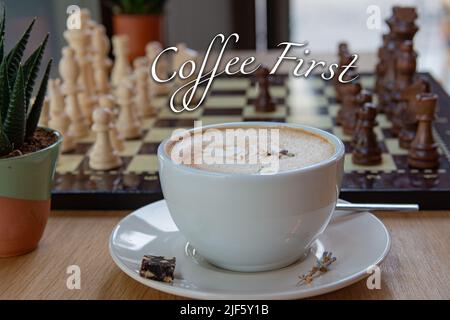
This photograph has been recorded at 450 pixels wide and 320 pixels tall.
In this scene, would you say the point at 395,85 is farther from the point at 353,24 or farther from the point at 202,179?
the point at 353,24

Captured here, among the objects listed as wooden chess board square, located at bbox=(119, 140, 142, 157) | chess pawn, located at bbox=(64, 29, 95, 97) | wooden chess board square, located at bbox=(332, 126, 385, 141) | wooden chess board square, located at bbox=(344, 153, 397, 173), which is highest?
chess pawn, located at bbox=(64, 29, 95, 97)

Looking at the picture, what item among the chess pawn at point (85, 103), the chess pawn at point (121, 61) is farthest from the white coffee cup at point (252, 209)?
the chess pawn at point (121, 61)

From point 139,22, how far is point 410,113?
1261 millimetres

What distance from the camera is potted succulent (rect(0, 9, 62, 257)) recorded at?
0.81 metres

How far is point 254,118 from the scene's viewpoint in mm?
1482

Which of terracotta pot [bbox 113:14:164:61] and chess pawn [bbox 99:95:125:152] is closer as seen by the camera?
chess pawn [bbox 99:95:125:152]

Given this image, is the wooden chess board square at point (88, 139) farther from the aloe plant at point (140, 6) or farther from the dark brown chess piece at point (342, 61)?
the aloe plant at point (140, 6)

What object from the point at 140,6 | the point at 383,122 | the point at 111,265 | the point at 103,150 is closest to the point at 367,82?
the point at 383,122

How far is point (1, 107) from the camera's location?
85 centimetres

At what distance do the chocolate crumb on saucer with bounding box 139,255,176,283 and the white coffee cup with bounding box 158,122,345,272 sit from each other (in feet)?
0.15

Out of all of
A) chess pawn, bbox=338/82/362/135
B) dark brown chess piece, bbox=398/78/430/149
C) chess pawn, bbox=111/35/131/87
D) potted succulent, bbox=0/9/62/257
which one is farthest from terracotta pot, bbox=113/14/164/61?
potted succulent, bbox=0/9/62/257

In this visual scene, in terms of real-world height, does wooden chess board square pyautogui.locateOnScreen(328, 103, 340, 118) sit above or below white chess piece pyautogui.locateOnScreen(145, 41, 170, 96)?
below

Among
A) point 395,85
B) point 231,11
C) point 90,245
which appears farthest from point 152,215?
point 231,11

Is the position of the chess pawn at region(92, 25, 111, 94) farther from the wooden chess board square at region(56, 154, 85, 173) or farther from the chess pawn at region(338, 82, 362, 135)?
the chess pawn at region(338, 82, 362, 135)
